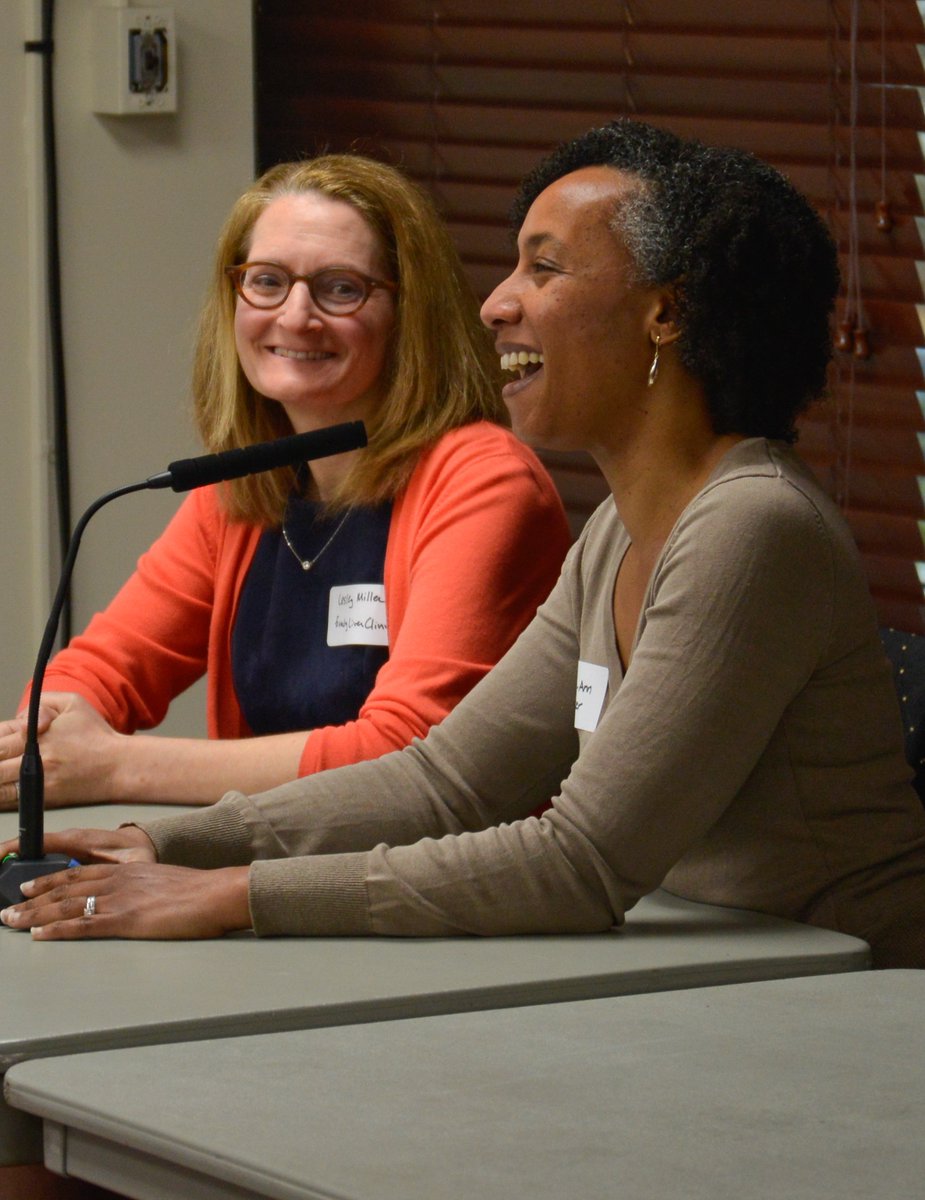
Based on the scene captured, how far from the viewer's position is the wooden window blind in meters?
2.34

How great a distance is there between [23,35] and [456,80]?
72 centimetres

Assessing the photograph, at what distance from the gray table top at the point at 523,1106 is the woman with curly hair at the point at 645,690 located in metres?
0.22

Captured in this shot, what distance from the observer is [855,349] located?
236 cm

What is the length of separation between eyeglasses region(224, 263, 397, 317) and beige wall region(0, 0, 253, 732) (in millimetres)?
829

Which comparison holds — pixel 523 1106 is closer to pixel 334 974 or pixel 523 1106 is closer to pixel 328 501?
pixel 334 974

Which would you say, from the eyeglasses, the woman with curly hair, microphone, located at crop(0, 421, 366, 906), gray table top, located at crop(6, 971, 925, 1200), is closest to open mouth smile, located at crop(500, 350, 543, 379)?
the woman with curly hair

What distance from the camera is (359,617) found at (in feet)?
6.88

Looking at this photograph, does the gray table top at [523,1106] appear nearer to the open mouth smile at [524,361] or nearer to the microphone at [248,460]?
the microphone at [248,460]

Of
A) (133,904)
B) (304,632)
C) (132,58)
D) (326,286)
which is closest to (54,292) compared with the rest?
(132,58)

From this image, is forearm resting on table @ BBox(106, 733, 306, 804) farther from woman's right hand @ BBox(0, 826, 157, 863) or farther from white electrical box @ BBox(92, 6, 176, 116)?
white electrical box @ BBox(92, 6, 176, 116)

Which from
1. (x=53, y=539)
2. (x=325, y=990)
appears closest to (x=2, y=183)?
(x=53, y=539)

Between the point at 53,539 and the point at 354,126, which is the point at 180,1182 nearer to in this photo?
the point at 53,539

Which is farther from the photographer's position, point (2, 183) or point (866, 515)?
point (2, 183)

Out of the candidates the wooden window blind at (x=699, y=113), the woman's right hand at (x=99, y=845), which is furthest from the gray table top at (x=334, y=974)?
the wooden window blind at (x=699, y=113)
